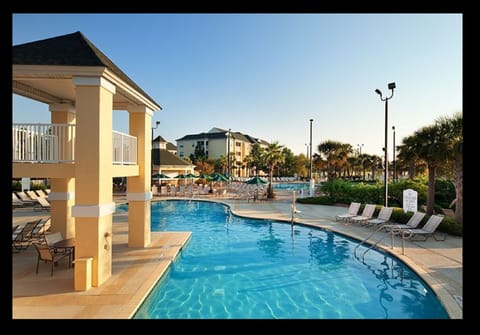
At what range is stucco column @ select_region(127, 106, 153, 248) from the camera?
10.6 m

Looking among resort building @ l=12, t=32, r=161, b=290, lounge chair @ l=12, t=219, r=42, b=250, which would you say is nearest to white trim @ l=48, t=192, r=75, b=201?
lounge chair @ l=12, t=219, r=42, b=250

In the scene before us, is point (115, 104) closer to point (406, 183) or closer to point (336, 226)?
point (336, 226)

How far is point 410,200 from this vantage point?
1352 centimetres

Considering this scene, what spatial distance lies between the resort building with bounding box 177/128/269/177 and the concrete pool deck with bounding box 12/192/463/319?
212ft

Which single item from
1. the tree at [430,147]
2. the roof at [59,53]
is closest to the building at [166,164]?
the tree at [430,147]

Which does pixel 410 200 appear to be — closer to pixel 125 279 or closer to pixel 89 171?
pixel 125 279

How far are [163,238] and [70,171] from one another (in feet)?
18.6

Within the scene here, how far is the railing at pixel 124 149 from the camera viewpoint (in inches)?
358

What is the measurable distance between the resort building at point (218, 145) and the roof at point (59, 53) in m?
67.6

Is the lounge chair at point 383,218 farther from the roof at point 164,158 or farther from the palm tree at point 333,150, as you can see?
the roof at point 164,158

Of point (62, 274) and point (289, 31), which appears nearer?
point (62, 274)

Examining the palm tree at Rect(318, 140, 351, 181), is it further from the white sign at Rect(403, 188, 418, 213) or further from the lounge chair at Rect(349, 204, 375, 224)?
the white sign at Rect(403, 188, 418, 213)

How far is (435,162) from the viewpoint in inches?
563
